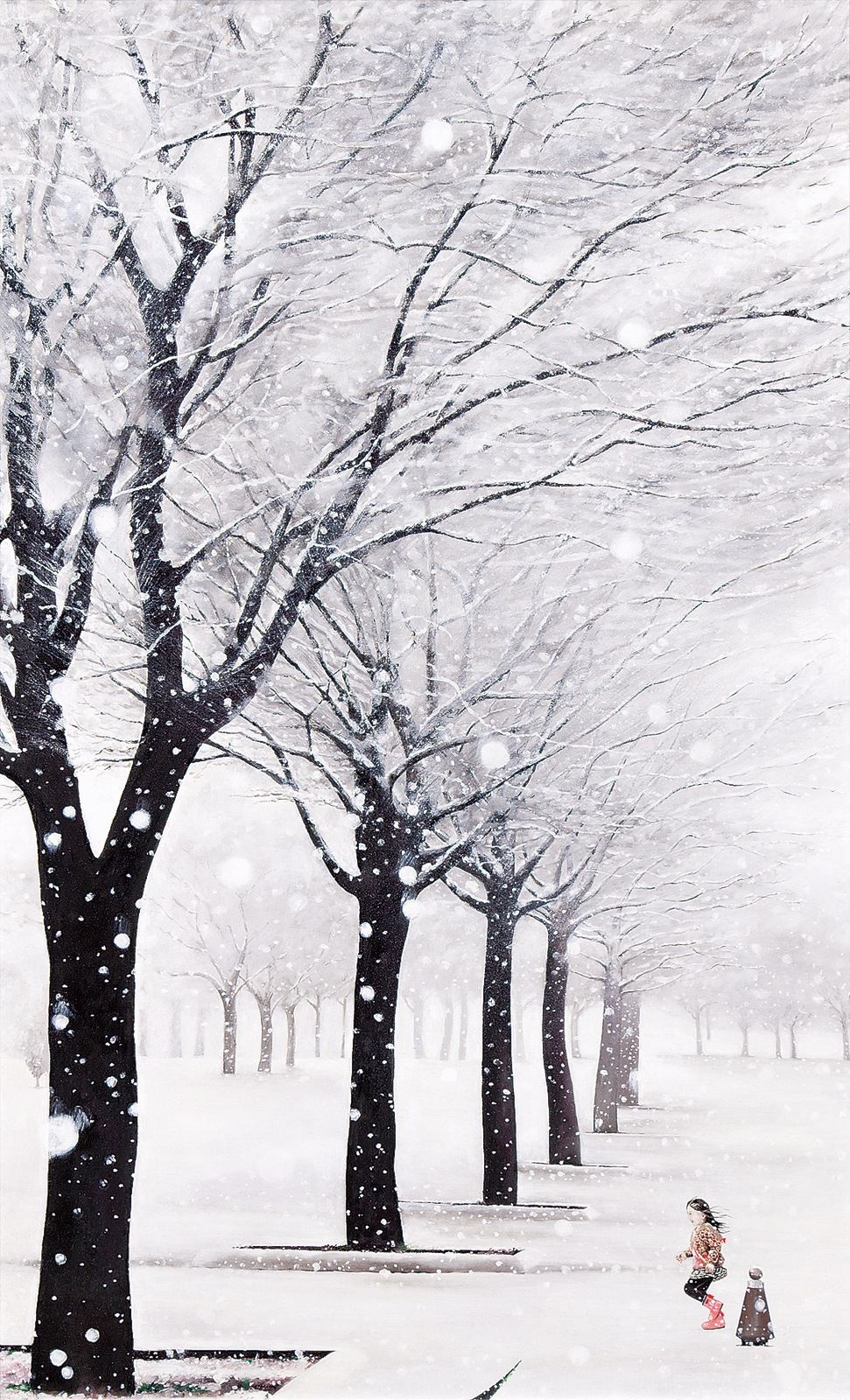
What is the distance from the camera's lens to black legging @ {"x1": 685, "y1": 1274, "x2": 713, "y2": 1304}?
849 centimetres

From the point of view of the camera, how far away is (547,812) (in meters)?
14.7

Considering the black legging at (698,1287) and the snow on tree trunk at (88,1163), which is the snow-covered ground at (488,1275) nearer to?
the black legging at (698,1287)

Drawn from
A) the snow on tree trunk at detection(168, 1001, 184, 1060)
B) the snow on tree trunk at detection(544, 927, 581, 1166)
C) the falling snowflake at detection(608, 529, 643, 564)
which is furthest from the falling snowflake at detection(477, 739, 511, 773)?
the snow on tree trunk at detection(168, 1001, 184, 1060)

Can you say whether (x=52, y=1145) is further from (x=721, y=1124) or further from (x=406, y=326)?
(x=721, y=1124)

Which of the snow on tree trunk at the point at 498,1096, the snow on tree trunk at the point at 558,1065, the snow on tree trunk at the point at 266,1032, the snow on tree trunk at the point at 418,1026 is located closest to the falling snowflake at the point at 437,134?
the snow on tree trunk at the point at 498,1096

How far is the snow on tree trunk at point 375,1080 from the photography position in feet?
35.7

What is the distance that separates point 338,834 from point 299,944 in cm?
603

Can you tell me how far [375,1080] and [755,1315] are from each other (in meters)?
4.02

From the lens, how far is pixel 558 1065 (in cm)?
1819

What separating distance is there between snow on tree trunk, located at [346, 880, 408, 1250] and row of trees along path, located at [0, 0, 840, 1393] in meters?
4.60

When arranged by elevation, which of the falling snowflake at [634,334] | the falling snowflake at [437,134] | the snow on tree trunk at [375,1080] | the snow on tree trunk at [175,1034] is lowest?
the snow on tree trunk at [175,1034]

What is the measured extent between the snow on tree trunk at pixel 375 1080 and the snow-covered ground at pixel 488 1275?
36.7 inches

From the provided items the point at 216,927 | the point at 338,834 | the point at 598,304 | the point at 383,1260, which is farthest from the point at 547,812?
the point at 216,927

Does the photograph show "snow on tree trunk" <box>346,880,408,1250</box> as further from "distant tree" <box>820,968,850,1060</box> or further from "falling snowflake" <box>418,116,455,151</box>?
"distant tree" <box>820,968,850,1060</box>
